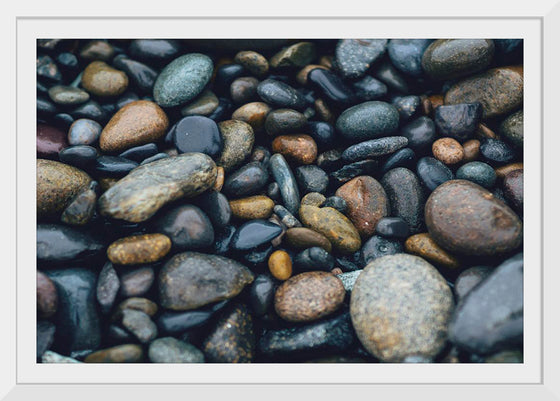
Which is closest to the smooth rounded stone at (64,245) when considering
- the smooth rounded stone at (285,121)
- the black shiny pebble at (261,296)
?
the black shiny pebble at (261,296)

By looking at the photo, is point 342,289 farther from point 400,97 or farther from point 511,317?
point 400,97

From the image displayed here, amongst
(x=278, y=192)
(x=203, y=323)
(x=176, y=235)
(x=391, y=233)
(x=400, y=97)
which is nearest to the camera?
(x=203, y=323)

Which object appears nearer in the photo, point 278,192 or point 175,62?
point 278,192

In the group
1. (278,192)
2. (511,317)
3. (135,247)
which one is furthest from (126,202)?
(511,317)

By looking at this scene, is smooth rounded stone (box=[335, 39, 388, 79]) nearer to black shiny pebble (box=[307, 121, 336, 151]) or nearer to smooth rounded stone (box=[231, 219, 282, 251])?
black shiny pebble (box=[307, 121, 336, 151])

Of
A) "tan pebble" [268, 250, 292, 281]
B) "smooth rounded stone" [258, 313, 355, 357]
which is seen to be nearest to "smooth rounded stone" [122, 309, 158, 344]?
"smooth rounded stone" [258, 313, 355, 357]

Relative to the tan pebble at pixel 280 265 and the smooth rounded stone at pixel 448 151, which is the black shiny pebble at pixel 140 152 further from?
the smooth rounded stone at pixel 448 151
